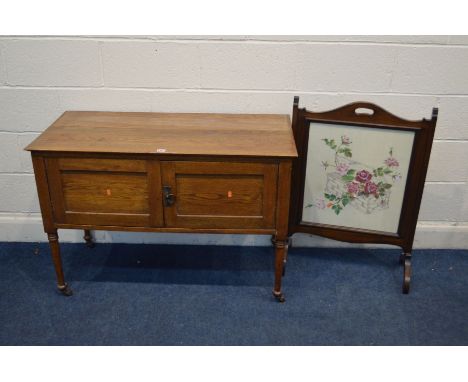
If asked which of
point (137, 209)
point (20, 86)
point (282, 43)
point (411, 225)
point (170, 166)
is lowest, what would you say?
point (411, 225)

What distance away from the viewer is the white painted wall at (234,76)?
2.16 meters

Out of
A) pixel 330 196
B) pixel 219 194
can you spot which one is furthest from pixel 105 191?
pixel 330 196

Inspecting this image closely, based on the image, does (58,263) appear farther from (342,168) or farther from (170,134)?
(342,168)

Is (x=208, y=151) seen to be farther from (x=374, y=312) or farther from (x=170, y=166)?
(x=374, y=312)

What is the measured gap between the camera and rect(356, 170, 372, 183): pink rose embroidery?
7.22 feet

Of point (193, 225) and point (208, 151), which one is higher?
point (208, 151)

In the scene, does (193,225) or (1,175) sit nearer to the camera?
(193,225)

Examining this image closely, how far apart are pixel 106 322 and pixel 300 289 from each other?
2.77ft

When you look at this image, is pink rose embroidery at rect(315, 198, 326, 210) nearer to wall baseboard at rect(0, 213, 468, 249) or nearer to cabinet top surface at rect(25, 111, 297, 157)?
wall baseboard at rect(0, 213, 468, 249)

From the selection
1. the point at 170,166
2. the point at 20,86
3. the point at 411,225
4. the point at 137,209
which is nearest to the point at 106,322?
the point at 137,209

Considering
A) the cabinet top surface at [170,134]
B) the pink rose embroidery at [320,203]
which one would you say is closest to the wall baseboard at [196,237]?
the pink rose embroidery at [320,203]

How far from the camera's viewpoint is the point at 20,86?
227cm

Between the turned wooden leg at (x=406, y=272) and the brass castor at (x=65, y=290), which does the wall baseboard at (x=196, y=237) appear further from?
the brass castor at (x=65, y=290)

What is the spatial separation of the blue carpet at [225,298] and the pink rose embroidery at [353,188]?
1.31 ft
